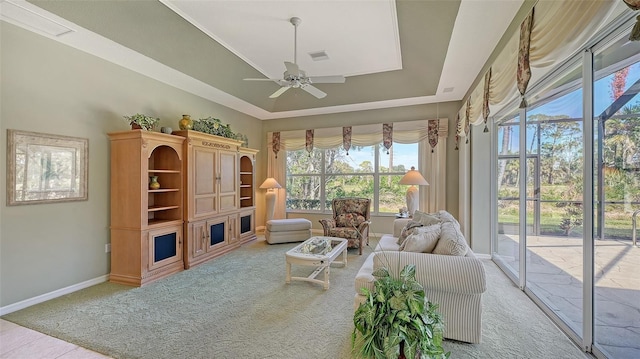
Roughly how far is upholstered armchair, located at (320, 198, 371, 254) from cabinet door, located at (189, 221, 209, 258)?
6.48ft

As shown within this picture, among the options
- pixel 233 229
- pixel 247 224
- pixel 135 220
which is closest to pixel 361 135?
pixel 247 224

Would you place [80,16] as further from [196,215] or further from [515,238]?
[515,238]

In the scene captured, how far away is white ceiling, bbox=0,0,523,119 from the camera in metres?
2.70

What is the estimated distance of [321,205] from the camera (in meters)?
6.40

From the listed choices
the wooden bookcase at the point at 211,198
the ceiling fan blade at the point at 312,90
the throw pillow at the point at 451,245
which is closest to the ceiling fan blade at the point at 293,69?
the ceiling fan blade at the point at 312,90

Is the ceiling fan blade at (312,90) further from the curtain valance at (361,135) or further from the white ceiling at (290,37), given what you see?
the curtain valance at (361,135)

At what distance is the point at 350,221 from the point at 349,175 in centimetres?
159

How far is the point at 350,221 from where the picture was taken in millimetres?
4891

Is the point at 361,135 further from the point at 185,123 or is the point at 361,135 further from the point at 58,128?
the point at 58,128

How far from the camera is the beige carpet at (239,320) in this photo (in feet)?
6.52

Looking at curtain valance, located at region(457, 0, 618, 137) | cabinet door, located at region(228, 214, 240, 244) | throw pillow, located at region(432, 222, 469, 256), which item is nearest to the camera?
curtain valance, located at region(457, 0, 618, 137)

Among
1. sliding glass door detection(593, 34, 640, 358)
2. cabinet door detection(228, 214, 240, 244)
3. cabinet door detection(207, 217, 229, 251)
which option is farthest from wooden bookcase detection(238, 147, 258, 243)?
sliding glass door detection(593, 34, 640, 358)

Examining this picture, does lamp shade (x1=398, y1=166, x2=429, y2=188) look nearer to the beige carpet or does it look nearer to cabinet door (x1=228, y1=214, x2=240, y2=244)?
the beige carpet

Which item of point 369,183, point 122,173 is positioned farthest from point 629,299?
point 122,173
